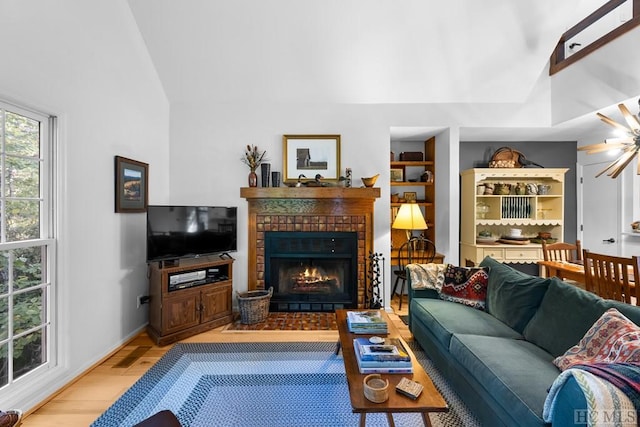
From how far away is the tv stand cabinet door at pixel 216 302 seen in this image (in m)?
3.18

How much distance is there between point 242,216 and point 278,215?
17.9 inches

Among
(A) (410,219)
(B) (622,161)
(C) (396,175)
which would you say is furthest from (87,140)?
(B) (622,161)

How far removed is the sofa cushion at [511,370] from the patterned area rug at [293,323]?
1518 mm

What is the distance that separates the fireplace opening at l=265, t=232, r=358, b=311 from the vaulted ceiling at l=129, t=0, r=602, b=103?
1724 mm

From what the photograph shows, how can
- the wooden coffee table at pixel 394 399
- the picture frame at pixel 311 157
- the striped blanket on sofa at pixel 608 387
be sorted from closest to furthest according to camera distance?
the striped blanket on sofa at pixel 608 387
the wooden coffee table at pixel 394 399
the picture frame at pixel 311 157

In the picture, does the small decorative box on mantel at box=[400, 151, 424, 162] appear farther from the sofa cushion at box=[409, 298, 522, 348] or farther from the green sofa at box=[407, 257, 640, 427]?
the sofa cushion at box=[409, 298, 522, 348]

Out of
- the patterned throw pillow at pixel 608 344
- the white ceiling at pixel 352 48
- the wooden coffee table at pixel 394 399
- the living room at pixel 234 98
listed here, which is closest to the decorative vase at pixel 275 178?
the living room at pixel 234 98

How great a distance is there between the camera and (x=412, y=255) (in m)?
4.09

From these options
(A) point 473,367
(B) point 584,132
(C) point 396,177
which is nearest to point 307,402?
(A) point 473,367

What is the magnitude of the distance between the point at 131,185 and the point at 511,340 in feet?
11.5

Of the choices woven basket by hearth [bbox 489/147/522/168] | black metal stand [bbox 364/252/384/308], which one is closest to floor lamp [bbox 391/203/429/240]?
black metal stand [bbox 364/252/384/308]

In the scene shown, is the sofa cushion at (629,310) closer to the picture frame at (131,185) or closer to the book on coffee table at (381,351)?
the book on coffee table at (381,351)

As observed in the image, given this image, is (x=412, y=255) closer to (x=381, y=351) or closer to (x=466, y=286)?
(x=466, y=286)

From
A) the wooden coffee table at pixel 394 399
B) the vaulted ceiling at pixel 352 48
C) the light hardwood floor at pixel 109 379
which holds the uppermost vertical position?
the vaulted ceiling at pixel 352 48
